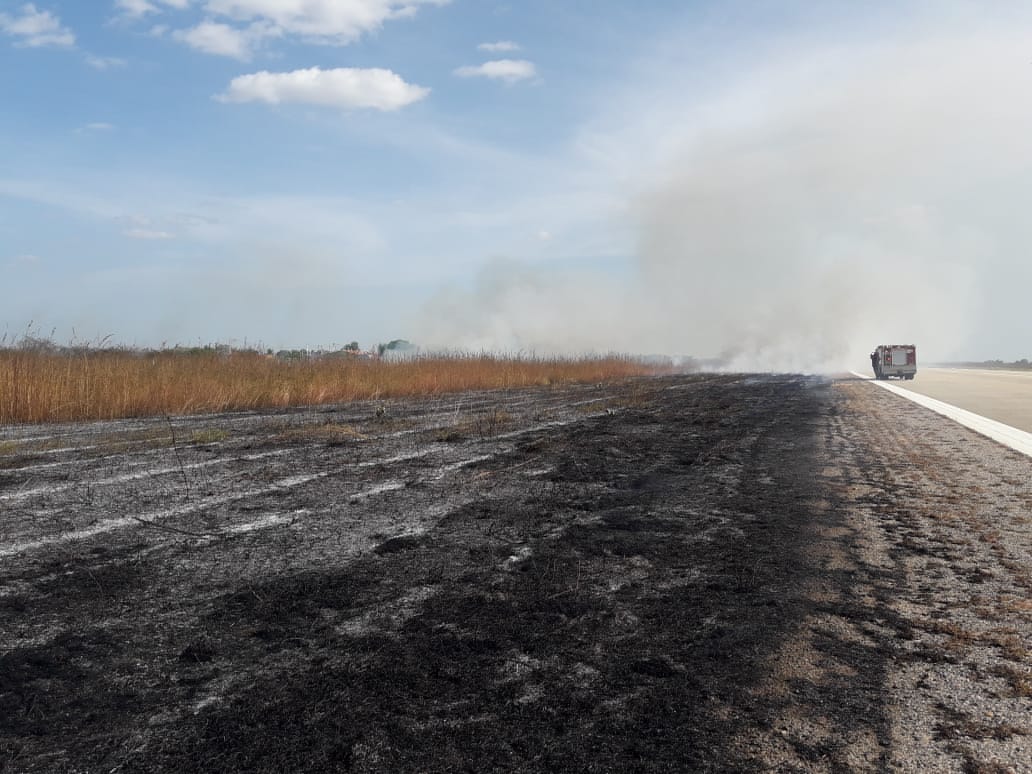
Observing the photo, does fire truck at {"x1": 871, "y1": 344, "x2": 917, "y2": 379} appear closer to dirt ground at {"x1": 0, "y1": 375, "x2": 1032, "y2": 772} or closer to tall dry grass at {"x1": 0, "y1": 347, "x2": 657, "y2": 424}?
tall dry grass at {"x1": 0, "y1": 347, "x2": 657, "y2": 424}

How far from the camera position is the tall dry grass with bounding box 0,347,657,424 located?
42.0 feet

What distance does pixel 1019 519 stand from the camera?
5250 mm

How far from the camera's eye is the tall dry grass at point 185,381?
12789mm

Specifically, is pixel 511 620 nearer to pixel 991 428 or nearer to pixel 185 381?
pixel 991 428

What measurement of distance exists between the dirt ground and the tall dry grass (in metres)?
6.77

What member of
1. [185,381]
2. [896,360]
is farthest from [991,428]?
[896,360]

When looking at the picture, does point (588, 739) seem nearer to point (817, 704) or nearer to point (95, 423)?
point (817, 704)

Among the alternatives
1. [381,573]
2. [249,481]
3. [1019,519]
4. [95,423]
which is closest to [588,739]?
[381,573]

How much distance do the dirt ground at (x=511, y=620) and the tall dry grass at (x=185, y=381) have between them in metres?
6.77

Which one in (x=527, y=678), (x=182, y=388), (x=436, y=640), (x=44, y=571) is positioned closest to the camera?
(x=527, y=678)

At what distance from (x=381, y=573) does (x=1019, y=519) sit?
14.1ft

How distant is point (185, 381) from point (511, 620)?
44.7ft

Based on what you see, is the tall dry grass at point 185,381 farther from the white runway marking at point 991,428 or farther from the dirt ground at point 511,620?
the white runway marking at point 991,428

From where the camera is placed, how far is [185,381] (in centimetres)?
1511
